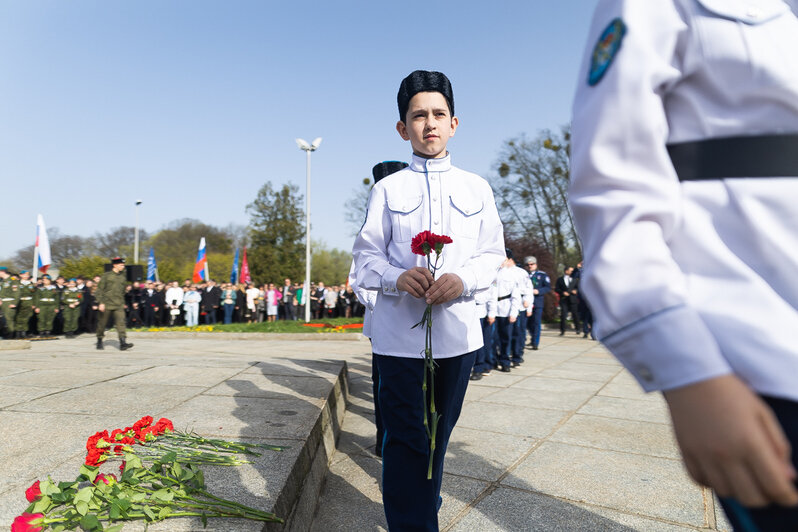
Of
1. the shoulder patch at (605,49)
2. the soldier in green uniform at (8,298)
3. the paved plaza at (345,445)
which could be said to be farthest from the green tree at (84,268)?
the shoulder patch at (605,49)

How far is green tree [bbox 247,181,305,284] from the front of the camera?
32.7 metres

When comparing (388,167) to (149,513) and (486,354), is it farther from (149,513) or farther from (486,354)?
(486,354)

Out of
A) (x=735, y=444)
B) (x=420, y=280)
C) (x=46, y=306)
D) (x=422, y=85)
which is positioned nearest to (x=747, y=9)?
(x=735, y=444)

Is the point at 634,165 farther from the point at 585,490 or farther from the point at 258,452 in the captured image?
the point at 585,490

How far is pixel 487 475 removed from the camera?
12.0 feet

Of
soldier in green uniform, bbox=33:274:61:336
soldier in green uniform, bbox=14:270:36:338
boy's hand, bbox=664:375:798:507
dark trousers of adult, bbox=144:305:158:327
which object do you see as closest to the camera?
boy's hand, bbox=664:375:798:507

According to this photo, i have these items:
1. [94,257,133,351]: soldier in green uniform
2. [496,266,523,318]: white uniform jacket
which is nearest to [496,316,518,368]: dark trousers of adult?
[496,266,523,318]: white uniform jacket

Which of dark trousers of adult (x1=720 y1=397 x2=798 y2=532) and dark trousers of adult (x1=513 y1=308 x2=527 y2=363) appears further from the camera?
dark trousers of adult (x1=513 y1=308 x2=527 y2=363)

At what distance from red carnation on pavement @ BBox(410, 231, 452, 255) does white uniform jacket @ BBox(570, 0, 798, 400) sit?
1.39m

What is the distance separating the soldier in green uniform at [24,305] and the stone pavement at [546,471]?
12.9m

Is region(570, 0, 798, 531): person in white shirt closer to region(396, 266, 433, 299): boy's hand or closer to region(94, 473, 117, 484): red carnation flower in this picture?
region(396, 266, 433, 299): boy's hand

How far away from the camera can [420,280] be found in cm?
230

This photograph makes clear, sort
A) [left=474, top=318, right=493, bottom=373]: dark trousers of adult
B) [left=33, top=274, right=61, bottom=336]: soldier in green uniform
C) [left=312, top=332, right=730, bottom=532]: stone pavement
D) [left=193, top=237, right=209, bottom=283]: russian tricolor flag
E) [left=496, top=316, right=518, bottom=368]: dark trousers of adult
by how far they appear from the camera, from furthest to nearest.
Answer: [left=193, top=237, right=209, bottom=283]: russian tricolor flag < [left=33, top=274, right=61, bottom=336]: soldier in green uniform < [left=496, top=316, right=518, bottom=368]: dark trousers of adult < [left=474, top=318, right=493, bottom=373]: dark trousers of adult < [left=312, top=332, right=730, bottom=532]: stone pavement

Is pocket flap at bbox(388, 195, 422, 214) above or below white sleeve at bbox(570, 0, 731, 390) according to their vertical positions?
above
